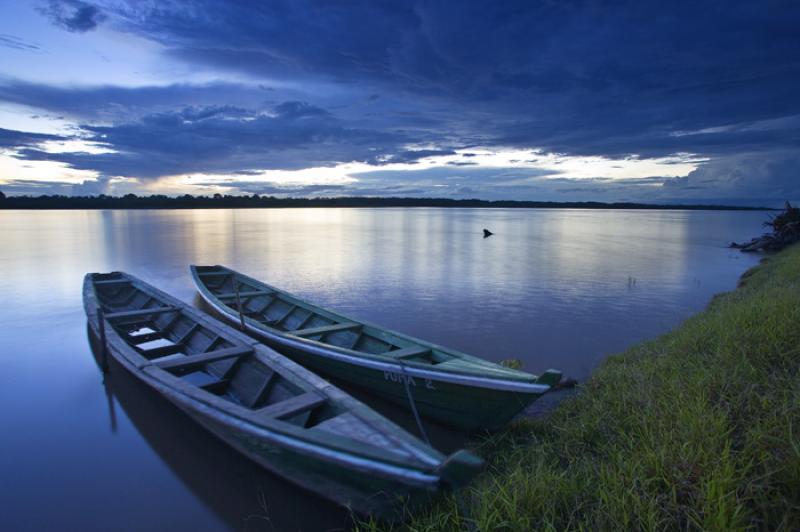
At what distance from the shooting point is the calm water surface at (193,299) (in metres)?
4.85

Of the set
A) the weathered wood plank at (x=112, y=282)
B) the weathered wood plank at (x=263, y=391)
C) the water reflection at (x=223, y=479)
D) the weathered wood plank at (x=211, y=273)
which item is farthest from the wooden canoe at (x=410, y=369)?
the weathered wood plank at (x=112, y=282)

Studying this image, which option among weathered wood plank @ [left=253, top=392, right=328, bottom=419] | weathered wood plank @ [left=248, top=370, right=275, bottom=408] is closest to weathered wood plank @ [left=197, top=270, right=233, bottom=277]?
weathered wood plank @ [left=248, top=370, right=275, bottom=408]

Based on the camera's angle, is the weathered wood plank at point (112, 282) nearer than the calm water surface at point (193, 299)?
No

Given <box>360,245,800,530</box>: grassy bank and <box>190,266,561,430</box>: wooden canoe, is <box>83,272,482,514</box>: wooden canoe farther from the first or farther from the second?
<box>190,266,561,430</box>: wooden canoe

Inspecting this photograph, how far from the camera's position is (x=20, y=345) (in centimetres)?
998

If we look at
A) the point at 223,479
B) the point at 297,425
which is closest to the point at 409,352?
the point at 297,425

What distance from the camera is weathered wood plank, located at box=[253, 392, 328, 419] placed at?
4.48m

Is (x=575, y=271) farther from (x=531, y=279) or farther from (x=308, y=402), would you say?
(x=308, y=402)

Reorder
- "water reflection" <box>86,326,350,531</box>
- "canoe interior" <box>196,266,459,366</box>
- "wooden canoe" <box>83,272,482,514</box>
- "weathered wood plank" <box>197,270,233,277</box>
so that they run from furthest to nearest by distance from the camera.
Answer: "weathered wood plank" <box>197,270,233,277</box> → "canoe interior" <box>196,266,459,366</box> → "water reflection" <box>86,326,350,531</box> → "wooden canoe" <box>83,272,482,514</box>

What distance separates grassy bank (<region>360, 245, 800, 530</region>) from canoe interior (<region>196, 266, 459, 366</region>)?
1.62 metres

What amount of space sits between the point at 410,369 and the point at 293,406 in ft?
5.25

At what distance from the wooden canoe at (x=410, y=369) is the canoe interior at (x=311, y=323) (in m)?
0.02

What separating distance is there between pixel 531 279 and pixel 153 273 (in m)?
17.0

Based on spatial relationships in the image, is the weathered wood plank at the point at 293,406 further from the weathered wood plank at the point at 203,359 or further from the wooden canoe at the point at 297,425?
the weathered wood plank at the point at 203,359
